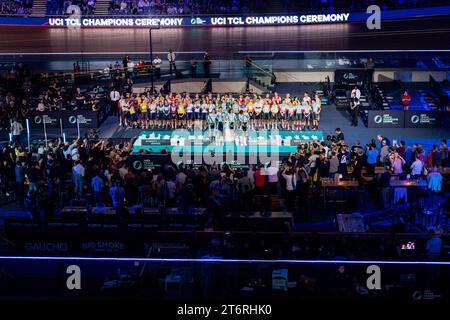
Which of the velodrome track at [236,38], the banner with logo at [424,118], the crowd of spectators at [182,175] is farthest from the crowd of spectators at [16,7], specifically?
the banner with logo at [424,118]

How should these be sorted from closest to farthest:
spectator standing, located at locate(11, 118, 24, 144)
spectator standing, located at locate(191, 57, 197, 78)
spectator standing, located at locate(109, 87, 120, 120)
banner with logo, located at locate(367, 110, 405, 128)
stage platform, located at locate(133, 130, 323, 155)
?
1. stage platform, located at locate(133, 130, 323, 155)
2. spectator standing, located at locate(11, 118, 24, 144)
3. banner with logo, located at locate(367, 110, 405, 128)
4. spectator standing, located at locate(109, 87, 120, 120)
5. spectator standing, located at locate(191, 57, 197, 78)

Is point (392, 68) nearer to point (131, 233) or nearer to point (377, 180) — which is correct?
point (377, 180)

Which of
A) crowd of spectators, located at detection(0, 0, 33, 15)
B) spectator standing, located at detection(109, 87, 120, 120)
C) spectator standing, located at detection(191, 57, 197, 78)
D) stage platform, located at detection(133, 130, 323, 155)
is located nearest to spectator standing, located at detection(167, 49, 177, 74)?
spectator standing, located at detection(191, 57, 197, 78)

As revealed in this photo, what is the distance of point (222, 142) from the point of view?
26.0 m

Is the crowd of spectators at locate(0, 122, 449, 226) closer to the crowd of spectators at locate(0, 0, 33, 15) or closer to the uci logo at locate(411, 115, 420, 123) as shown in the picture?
the uci logo at locate(411, 115, 420, 123)

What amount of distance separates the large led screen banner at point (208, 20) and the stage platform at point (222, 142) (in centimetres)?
1736

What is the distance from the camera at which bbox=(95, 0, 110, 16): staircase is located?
146 ft

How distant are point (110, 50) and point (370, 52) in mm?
13467

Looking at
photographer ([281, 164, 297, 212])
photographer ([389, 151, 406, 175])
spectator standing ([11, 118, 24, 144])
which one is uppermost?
spectator standing ([11, 118, 24, 144])

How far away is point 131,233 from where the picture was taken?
15586 mm

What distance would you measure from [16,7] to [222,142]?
24256 mm

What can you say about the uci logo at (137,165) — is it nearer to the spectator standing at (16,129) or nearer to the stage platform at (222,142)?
the stage platform at (222,142)

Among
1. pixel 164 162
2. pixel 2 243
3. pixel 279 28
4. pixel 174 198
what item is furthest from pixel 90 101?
pixel 279 28

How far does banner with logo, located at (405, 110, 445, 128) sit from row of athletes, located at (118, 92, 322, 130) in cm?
337
